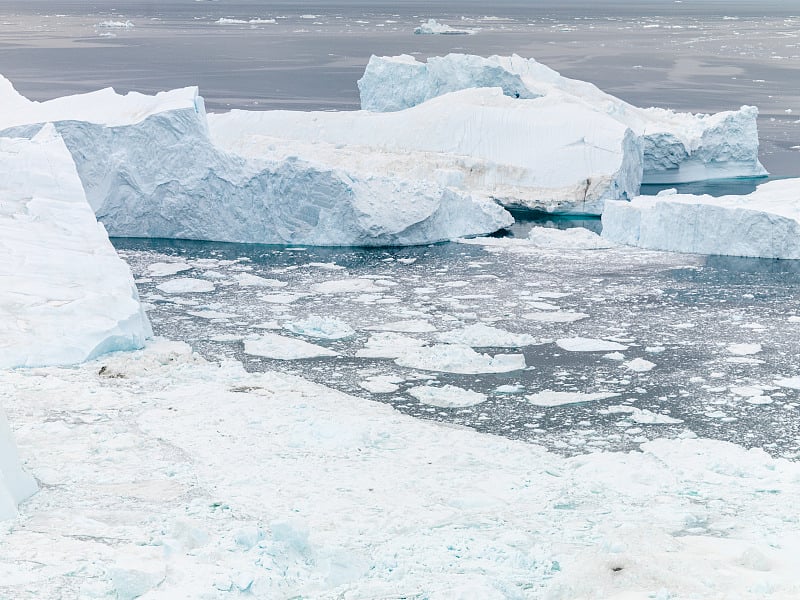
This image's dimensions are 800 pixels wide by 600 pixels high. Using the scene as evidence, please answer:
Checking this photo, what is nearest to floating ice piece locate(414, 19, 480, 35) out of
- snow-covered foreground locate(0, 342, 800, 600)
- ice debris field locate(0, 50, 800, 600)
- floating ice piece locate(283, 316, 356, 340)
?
ice debris field locate(0, 50, 800, 600)

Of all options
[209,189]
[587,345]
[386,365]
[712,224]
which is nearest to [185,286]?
[209,189]

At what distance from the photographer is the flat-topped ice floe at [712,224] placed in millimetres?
12078

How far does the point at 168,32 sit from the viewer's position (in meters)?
54.3

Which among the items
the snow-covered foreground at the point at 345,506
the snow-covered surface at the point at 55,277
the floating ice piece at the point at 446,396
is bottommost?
the floating ice piece at the point at 446,396

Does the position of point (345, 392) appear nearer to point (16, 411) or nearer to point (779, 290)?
point (16, 411)

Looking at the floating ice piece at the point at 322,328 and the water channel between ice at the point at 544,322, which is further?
the floating ice piece at the point at 322,328

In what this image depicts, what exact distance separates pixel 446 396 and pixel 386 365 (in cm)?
86

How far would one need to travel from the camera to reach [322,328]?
8.82 meters

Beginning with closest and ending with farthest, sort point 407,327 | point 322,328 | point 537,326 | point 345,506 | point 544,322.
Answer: point 345,506
point 322,328
point 407,327
point 537,326
point 544,322

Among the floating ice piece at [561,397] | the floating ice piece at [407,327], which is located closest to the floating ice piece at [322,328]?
the floating ice piece at [407,327]

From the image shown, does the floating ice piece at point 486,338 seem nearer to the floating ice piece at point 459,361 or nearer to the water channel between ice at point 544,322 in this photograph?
the water channel between ice at point 544,322

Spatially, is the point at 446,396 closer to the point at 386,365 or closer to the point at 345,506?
the point at 386,365

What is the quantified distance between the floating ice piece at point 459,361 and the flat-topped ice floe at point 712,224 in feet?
16.6

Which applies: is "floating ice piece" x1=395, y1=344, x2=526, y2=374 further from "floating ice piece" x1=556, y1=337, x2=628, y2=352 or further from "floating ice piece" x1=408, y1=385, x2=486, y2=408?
"floating ice piece" x1=556, y1=337, x2=628, y2=352
